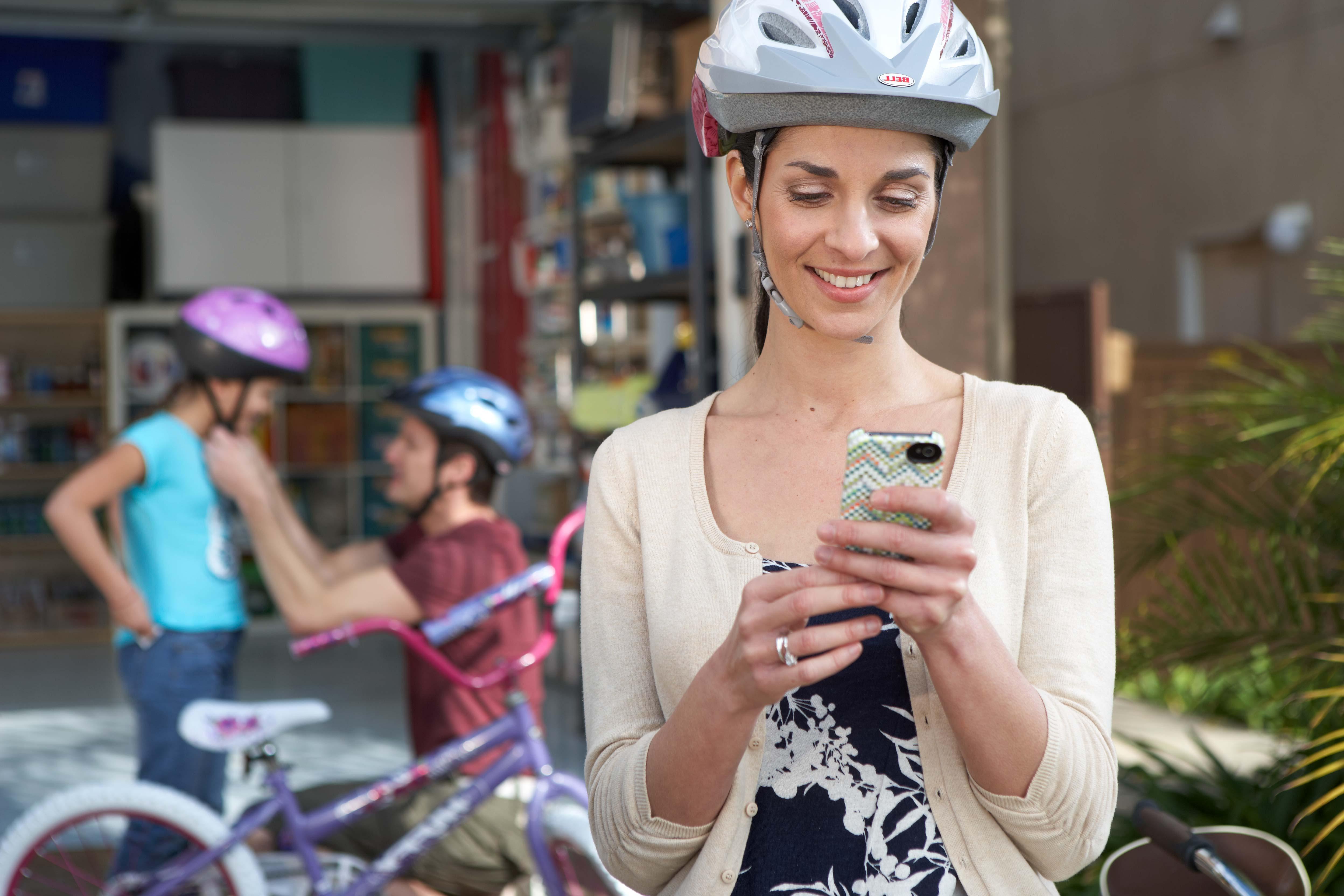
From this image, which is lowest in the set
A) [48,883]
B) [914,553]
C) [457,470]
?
[48,883]

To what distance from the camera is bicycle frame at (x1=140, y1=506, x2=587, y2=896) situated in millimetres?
Answer: 2855

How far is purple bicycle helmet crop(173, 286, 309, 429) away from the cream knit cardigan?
8.36 ft

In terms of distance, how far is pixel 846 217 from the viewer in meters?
1.17

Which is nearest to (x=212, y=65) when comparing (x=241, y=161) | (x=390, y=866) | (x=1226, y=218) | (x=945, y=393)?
(x=241, y=161)

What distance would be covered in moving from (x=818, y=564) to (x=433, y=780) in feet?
7.01

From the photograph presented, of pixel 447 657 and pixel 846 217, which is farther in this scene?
pixel 447 657

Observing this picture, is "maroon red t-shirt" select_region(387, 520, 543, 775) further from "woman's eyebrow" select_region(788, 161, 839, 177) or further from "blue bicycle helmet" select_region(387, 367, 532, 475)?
"woman's eyebrow" select_region(788, 161, 839, 177)

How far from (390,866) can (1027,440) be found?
83.2 inches

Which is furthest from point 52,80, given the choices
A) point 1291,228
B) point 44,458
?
point 1291,228

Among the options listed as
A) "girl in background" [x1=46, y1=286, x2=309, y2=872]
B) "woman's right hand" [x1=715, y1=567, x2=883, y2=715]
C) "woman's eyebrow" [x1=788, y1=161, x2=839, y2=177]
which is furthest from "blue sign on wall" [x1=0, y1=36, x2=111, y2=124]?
"woman's right hand" [x1=715, y1=567, x2=883, y2=715]

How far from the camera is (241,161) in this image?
10.3 metres

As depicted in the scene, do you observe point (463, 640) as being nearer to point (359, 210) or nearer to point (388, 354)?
point (388, 354)

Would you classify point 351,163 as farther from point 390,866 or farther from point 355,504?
point 390,866

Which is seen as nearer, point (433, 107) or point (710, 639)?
point (710, 639)
